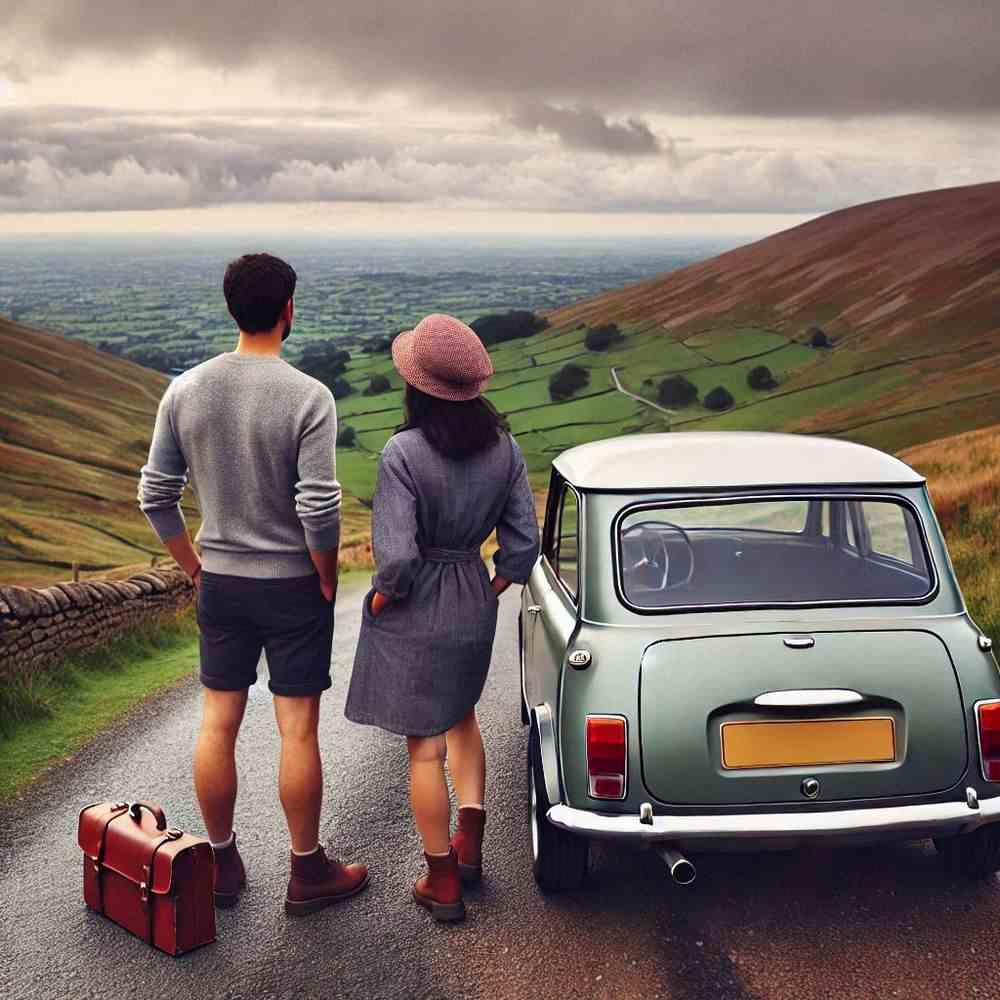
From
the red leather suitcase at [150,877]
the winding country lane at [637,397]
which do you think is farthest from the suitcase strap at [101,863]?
the winding country lane at [637,397]

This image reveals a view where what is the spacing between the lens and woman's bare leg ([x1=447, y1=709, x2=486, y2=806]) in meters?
4.34

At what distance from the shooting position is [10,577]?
4891cm

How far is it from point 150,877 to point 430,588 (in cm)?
142

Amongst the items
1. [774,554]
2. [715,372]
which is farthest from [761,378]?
[774,554]

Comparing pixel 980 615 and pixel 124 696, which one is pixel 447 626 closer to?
pixel 124 696

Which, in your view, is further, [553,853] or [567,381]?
[567,381]

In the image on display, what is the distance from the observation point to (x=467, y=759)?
4.36 m

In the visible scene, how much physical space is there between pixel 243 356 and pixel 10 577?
49800 millimetres

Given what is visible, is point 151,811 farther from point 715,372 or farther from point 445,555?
point 715,372

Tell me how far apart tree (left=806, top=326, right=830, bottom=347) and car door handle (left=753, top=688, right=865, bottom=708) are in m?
78.3

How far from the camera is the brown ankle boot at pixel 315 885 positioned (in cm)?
415

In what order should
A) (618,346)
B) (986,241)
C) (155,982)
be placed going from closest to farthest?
(155,982) → (986,241) → (618,346)

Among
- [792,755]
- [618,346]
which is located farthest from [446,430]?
[618,346]

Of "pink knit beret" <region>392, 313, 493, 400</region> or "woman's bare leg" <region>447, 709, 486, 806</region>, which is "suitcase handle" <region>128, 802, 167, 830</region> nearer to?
"woman's bare leg" <region>447, 709, 486, 806</region>
